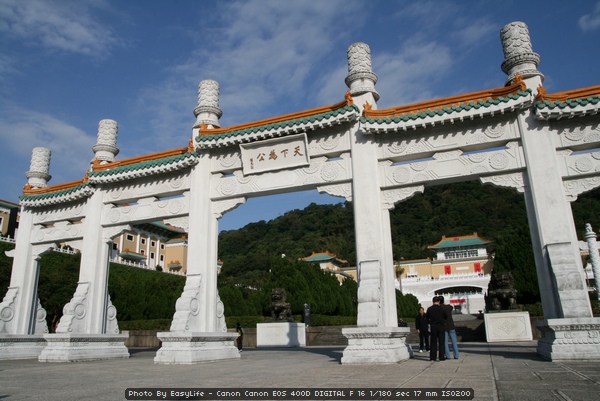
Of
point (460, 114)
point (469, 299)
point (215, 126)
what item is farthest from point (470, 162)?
point (469, 299)

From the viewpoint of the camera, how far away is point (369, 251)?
29.6ft

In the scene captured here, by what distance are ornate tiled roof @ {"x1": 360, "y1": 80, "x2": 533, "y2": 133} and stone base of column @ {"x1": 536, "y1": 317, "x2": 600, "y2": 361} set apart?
159 inches

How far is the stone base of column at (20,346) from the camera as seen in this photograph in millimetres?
11938

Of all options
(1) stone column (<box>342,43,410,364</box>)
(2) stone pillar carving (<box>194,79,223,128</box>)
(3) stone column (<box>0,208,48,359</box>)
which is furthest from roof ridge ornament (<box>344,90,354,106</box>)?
(3) stone column (<box>0,208,48,359</box>)

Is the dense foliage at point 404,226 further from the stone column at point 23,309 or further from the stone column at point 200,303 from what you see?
the stone column at point 200,303

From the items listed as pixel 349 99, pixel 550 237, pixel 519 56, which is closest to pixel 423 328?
Result: pixel 550 237

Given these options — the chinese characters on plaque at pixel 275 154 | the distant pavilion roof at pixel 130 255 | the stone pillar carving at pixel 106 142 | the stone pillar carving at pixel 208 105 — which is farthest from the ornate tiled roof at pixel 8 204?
the chinese characters on plaque at pixel 275 154

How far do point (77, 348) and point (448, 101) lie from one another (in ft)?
33.7

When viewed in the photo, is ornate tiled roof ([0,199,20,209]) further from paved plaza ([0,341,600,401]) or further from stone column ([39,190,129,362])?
paved plaza ([0,341,600,401])

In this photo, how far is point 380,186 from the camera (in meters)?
9.45

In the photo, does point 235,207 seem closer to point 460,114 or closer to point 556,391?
point 460,114

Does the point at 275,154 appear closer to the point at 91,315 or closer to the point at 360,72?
the point at 360,72

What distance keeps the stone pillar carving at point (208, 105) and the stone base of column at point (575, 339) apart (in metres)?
8.78

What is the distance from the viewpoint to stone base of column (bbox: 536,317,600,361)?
693 cm
